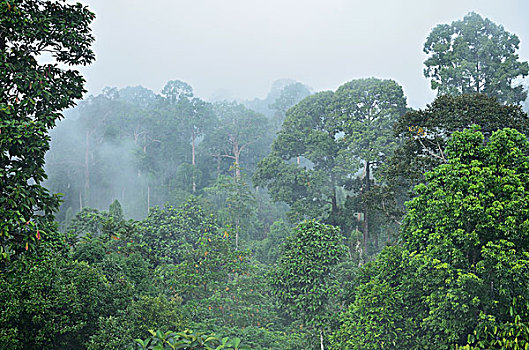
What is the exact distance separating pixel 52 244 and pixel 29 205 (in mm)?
1008

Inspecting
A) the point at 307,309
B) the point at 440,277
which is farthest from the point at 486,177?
the point at 307,309

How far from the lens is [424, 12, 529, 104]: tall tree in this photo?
14.1 m

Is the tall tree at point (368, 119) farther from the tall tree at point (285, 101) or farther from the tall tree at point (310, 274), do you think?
the tall tree at point (285, 101)

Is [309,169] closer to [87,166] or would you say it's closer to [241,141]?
[241,141]

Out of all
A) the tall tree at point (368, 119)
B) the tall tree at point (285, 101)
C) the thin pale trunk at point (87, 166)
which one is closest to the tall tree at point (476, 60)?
the tall tree at point (368, 119)

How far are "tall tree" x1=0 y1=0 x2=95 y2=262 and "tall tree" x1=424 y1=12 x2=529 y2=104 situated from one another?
1370cm

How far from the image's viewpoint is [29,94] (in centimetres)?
541

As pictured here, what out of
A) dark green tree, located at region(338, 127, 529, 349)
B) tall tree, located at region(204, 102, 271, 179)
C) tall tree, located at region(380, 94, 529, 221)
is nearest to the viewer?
dark green tree, located at region(338, 127, 529, 349)

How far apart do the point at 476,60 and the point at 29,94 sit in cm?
1590

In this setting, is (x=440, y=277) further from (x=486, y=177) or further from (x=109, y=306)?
(x=109, y=306)

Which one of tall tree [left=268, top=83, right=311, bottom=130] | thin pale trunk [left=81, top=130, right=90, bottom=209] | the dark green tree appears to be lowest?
the dark green tree

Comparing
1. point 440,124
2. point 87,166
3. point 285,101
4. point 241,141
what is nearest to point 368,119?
point 440,124

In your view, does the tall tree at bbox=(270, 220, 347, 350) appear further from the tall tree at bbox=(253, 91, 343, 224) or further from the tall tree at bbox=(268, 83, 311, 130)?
the tall tree at bbox=(268, 83, 311, 130)

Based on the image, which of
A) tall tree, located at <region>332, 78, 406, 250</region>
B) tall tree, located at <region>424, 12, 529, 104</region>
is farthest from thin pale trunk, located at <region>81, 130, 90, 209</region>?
tall tree, located at <region>424, 12, 529, 104</region>
